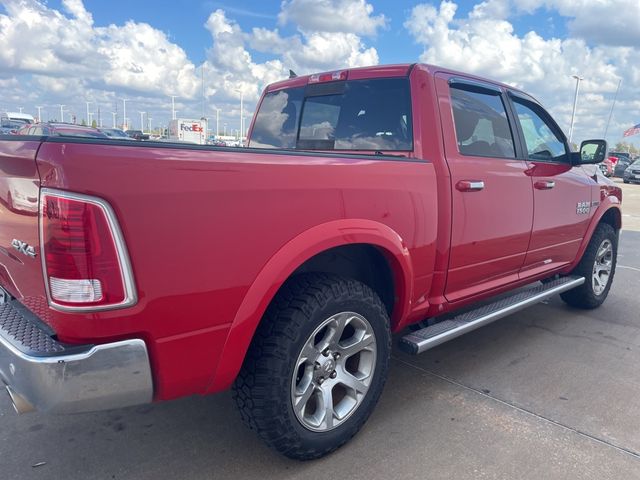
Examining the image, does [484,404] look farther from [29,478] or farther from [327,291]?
[29,478]

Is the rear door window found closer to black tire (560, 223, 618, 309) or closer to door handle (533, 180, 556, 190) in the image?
door handle (533, 180, 556, 190)

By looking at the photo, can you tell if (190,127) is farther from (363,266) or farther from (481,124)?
A: (363,266)

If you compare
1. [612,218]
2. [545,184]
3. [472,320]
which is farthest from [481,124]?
[612,218]

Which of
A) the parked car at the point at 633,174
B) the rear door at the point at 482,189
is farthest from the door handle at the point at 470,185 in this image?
the parked car at the point at 633,174

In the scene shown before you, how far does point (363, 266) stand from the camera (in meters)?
2.86

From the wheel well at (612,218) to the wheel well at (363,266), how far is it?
3.05 meters

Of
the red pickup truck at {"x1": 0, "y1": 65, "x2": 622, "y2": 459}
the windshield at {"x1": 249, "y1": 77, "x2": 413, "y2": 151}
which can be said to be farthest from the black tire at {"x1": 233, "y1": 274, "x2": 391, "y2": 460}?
the windshield at {"x1": 249, "y1": 77, "x2": 413, "y2": 151}

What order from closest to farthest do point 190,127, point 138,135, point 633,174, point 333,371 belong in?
point 333,371, point 138,135, point 633,174, point 190,127

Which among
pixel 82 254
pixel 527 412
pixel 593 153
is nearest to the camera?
pixel 82 254

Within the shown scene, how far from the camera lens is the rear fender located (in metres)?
2.03

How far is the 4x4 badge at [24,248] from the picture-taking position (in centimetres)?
180

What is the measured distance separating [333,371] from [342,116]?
174cm

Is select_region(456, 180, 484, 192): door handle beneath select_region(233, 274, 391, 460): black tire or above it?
above

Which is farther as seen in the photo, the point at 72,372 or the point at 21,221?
the point at 21,221
